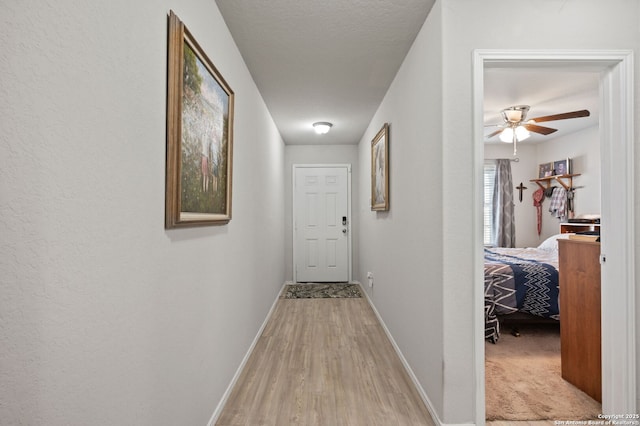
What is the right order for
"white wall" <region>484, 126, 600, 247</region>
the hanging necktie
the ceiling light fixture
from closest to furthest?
1. the ceiling light fixture
2. "white wall" <region>484, 126, 600, 247</region>
3. the hanging necktie

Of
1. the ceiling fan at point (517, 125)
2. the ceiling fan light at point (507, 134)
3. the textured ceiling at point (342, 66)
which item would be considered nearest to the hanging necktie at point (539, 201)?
the textured ceiling at point (342, 66)

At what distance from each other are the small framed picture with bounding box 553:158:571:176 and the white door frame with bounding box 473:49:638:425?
396 centimetres

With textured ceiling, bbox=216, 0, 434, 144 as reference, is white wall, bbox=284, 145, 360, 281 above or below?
below

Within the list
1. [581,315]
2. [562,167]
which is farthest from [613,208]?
[562,167]

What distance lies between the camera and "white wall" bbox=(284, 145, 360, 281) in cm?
521

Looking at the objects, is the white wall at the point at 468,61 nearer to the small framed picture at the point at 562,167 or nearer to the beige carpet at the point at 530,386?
the beige carpet at the point at 530,386

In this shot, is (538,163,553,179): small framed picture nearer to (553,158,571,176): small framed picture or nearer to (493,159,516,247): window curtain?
(553,158,571,176): small framed picture

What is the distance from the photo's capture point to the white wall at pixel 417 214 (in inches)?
69.4

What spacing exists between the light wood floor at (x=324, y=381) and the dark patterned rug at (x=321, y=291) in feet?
3.50

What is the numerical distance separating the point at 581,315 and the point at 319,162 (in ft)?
12.9

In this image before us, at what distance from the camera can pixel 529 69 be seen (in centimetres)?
177

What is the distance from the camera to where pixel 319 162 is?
5246mm

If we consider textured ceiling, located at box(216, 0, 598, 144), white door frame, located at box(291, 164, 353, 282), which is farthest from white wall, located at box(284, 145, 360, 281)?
textured ceiling, located at box(216, 0, 598, 144)

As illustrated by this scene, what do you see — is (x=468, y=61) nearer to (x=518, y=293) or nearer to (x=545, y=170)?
(x=518, y=293)
